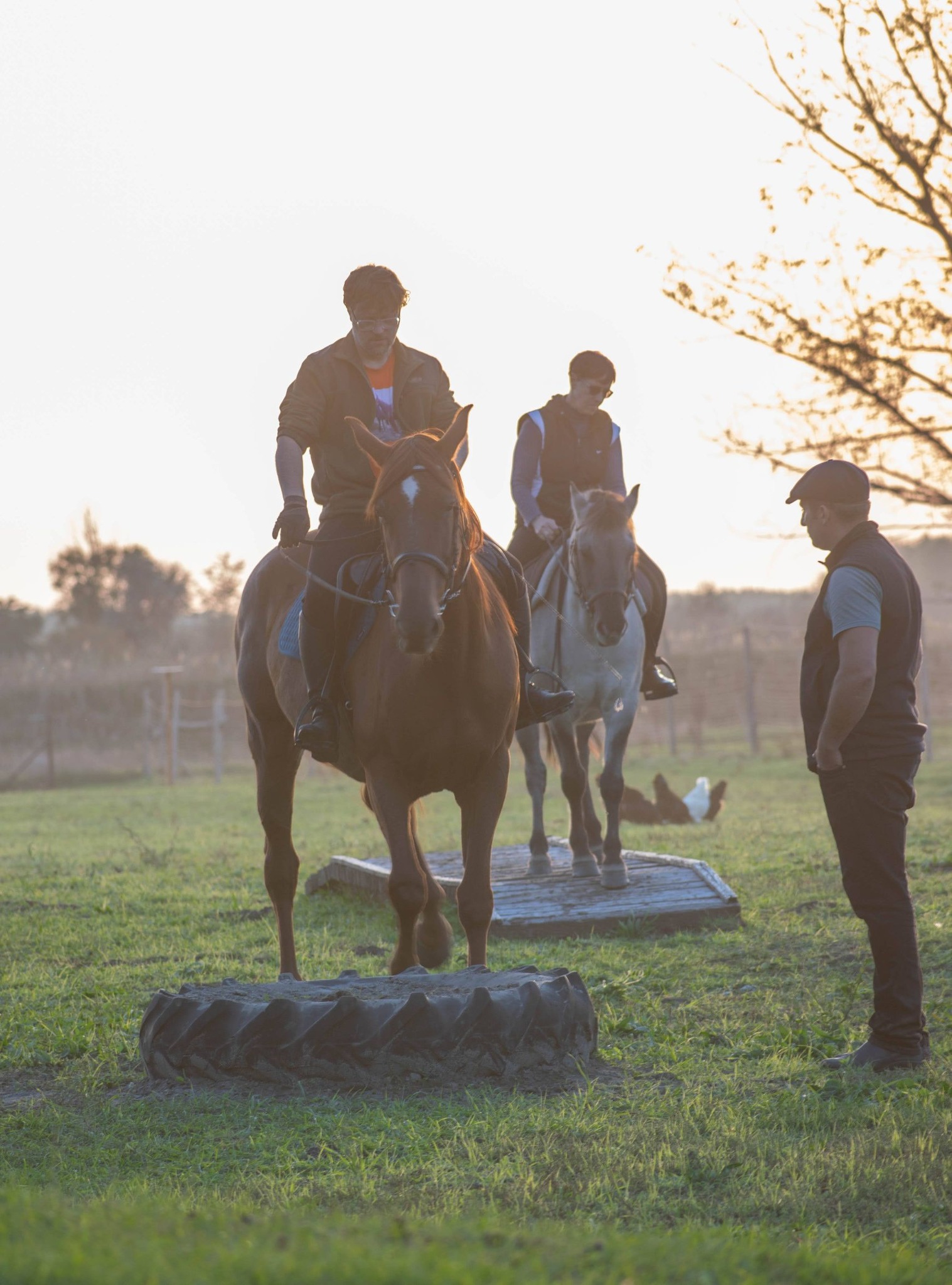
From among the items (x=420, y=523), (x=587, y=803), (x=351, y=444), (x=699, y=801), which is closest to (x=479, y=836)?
(x=420, y=523)

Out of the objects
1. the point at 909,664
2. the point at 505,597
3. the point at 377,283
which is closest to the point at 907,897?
the point at 909,664

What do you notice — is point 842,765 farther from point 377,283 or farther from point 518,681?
point 377,283

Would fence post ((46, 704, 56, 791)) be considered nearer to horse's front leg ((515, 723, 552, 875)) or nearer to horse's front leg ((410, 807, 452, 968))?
horse's front leg ((515, 723, 552, 875))

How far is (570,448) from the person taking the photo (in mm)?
10203

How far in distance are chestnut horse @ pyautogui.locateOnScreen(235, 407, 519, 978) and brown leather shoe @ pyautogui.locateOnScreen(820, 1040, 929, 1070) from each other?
167cm

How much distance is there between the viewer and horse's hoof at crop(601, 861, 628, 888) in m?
9.14

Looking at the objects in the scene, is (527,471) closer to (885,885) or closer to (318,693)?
(318,693)

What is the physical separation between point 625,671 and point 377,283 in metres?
4.65

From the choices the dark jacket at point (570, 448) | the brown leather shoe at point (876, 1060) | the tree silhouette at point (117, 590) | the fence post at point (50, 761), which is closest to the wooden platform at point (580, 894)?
the dark jacket at point (570, 448)

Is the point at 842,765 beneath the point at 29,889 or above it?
above

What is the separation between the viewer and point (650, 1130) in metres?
4.12

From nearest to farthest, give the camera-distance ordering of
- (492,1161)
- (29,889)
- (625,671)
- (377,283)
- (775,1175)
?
(775,1175)
(492,1161)
(377,283)
(625,671)
(29,889)

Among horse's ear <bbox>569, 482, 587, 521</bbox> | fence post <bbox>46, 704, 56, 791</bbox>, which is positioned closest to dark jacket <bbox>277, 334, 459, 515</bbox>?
horse's ear <bbox>569, 482, 587, 521</bbox>

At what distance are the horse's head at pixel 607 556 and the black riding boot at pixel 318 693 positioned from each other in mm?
3529
